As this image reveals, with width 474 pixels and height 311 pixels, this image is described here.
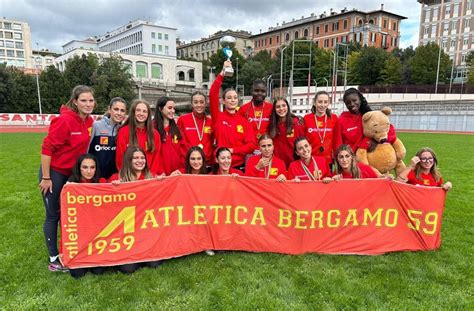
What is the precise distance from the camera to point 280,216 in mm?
5027

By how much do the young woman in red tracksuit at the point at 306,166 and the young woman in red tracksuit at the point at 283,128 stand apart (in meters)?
0.57

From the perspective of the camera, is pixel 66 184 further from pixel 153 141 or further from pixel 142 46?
pixel 142 46

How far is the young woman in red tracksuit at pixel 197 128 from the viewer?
230 inches

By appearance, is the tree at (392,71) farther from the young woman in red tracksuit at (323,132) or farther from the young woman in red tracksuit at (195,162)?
the young woman in red tracksuit at (195,162)

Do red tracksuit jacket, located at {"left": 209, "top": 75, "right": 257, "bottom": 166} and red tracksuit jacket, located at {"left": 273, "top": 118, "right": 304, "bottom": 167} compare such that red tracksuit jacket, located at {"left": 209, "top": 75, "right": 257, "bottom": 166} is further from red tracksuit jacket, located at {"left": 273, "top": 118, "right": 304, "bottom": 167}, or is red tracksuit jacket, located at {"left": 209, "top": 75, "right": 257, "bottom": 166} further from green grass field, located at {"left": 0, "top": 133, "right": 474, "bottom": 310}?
green grass field, located at {"left": 0, "top": 133, "right": 474, "bottom": 310}

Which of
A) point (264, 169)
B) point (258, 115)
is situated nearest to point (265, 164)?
point (264, 169)

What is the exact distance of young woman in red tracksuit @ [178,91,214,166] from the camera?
5.84m

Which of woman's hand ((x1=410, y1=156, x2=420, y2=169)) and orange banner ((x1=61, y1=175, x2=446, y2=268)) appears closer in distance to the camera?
orange banner ((x1=61, y1=175, x2=446, y2=268))

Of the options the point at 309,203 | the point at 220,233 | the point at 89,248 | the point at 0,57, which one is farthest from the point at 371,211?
the point at 0,57

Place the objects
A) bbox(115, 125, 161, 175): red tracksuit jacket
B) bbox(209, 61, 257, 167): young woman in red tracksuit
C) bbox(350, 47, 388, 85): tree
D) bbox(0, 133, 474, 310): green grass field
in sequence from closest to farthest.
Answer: bbox(0, 133, 474, 310): green grass field
bbox(115, 125, 161, 175): red tracksuit jacket
bbox(209, 61, 257, 167): young woman in red tracksuit
bbox(350, 47, 388, 85): tree

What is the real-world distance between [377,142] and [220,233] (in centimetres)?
311

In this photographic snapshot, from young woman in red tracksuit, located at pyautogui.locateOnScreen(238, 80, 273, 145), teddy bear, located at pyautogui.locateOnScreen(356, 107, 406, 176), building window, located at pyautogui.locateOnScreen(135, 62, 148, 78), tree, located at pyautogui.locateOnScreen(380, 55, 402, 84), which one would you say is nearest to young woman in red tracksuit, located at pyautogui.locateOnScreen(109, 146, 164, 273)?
young woman in red tracksuit, located at pyautogui.locateOnScreen(238, 80, 273, 145)

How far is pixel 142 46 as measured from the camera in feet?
315

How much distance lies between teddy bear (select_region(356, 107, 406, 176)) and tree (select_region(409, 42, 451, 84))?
203ft
